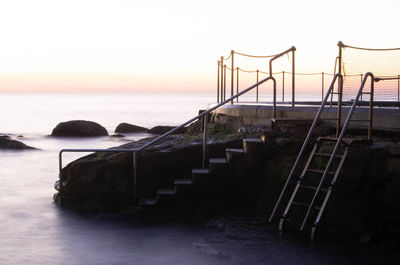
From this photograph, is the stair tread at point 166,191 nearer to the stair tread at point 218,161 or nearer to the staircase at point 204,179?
the staircase at point 204,179

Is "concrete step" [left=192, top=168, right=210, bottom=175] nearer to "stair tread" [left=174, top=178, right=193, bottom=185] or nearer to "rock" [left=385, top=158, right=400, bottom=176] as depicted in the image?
"stair tread" [left=174, top=178, right=193, bottom=185]

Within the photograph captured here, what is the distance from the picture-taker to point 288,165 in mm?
9359

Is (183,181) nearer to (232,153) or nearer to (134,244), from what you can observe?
(232,153)

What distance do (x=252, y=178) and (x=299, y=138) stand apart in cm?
105

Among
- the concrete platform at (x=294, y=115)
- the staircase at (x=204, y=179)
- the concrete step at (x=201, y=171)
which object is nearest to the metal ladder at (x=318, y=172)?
the concrete platform at (x=294, y=115)

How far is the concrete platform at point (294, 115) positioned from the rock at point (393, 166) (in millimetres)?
943

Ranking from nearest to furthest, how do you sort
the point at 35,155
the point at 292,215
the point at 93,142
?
1. the point at 292,215
2. the point at 35,155
3. the point at 93,142

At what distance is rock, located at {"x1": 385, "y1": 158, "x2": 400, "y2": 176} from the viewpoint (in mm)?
8328

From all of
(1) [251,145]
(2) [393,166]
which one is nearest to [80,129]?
(1) [251,145]

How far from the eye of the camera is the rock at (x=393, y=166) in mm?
8328

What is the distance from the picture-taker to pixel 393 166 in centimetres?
836

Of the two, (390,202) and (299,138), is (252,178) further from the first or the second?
(390,202)

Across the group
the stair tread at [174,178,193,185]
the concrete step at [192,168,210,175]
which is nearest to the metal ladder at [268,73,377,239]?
the concrete step at [192,168,210,175]

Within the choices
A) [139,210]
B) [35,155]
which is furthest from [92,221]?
[35,155]
